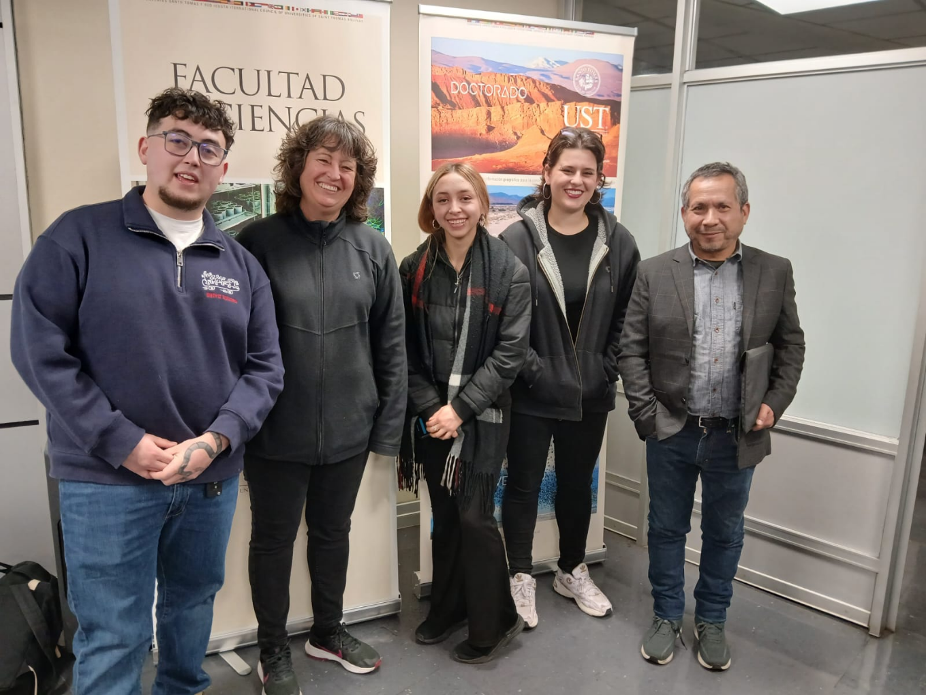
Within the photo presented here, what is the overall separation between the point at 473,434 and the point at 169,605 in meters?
1.01

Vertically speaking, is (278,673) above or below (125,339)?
below

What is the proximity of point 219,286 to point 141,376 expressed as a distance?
0.94 ft

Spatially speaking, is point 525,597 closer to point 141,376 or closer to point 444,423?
point 444,423

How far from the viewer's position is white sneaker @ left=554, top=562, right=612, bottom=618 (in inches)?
102

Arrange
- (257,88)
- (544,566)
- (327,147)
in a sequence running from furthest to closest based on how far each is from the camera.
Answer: (544,566) < (257,88) < (327,147)

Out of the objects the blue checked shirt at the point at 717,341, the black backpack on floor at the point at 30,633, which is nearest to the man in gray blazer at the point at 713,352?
the blue checked shirt at the point at 717,341

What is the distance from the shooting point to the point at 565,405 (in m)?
2.37

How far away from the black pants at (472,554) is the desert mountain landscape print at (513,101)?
1135 mm

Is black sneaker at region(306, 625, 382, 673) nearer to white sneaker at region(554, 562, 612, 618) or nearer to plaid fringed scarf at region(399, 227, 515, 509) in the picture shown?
plaid fringed scarf at region(399, 227, 515, 509)

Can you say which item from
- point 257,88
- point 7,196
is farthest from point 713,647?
point 7,196

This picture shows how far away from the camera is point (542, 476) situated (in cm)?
252

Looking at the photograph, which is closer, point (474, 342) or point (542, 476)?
point (474, 342)

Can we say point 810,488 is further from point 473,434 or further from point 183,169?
point 183,169

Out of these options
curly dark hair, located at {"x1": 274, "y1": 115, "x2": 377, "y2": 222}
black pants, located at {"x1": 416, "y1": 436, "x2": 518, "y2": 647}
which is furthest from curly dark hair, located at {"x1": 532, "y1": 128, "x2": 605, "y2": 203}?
black pants, located at {"x1": 416, "y1": 436, "x2": 518, "y2": 647}
